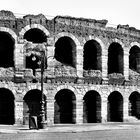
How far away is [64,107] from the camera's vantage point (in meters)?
28.2

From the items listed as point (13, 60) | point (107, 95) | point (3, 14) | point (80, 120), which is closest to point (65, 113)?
point (80, 120)

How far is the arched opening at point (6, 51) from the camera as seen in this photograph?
26812mm

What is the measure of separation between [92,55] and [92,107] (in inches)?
169

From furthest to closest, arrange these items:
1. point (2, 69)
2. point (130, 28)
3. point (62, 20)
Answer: point (130, 28) < point (62, 20) < point (2, 69)

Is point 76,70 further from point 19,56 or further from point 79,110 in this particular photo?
point 19,56

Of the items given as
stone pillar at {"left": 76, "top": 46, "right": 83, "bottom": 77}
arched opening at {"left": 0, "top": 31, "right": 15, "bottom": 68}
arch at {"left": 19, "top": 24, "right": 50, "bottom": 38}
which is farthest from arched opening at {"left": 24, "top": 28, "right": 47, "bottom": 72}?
stone pillar at {"left": 76, "top": 46, "right": 83, "bottom": 77}

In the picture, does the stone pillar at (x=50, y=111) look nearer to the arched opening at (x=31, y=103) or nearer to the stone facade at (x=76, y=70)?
→ the stone facade at (x=76, y=70)

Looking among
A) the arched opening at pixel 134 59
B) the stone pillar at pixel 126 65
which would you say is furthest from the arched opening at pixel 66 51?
the arched opening at pixel 134 59

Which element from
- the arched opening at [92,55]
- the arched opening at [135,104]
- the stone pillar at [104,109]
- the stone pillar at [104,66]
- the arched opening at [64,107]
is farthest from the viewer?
the arched opening at [135,104]

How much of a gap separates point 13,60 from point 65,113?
5905mm

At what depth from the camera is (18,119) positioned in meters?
25.6

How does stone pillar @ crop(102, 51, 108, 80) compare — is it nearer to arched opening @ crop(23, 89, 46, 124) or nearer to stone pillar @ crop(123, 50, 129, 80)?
stone pillar @ crop(123, 50, 129, 80)

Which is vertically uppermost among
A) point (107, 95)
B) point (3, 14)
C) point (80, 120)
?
point (3, 14)

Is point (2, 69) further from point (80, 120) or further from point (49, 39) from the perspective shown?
point (80, 120)
